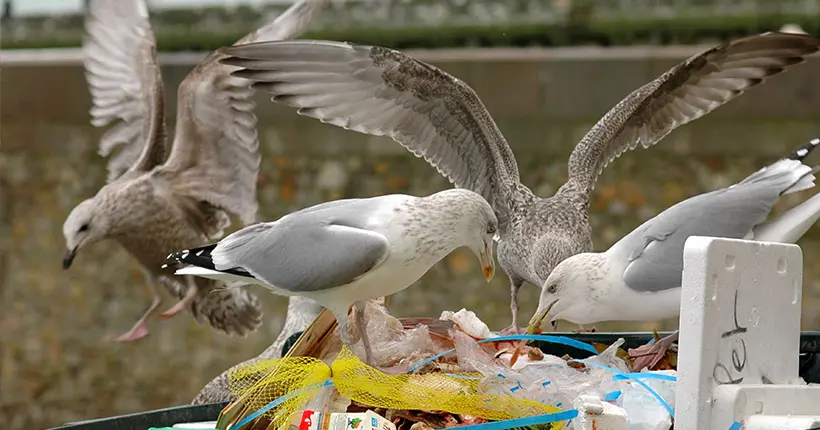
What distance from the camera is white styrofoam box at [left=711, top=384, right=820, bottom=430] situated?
1.24 m

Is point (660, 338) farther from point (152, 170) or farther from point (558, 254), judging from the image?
point (152, 170)

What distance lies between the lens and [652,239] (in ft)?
6.02

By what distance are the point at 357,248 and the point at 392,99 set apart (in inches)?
37.7

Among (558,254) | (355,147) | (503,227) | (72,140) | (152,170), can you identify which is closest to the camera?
(558,254)

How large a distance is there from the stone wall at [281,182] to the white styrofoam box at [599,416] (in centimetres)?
357

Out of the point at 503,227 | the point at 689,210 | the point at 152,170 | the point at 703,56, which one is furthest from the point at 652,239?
the point at 152,170

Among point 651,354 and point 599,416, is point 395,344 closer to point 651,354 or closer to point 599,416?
point 651,354

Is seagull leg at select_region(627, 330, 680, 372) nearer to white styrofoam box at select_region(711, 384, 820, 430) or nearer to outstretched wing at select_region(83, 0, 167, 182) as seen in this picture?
white styrofoam box at select_region(711, 384, 820, 430)

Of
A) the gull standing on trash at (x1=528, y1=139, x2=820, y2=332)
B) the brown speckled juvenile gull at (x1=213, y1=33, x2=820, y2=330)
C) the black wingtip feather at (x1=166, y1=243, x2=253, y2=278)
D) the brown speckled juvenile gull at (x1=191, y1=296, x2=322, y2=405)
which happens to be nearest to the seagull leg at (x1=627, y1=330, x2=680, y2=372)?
the gull standing on trash at (x1=528, y1=139, x2=820, y2=332)

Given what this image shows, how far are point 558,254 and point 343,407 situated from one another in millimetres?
1007

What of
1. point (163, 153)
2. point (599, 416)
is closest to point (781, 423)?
point (599, 416)

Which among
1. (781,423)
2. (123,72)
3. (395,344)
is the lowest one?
(123,72)

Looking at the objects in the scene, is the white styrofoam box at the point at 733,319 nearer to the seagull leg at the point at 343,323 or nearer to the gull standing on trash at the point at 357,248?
the gull standing on trash at the point at 357,248

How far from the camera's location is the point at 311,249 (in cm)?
166
